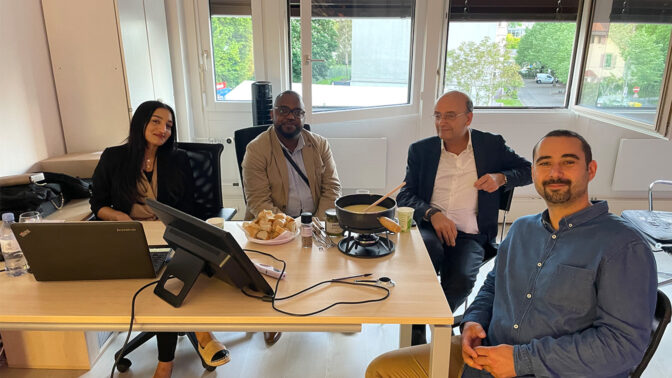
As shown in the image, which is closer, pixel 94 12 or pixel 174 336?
pixel 174 336

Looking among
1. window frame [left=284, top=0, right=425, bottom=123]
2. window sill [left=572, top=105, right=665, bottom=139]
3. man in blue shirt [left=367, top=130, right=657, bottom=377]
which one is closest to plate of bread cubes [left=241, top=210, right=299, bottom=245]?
man in blue shirt [left=367, top=130, right=657, bottom=377]

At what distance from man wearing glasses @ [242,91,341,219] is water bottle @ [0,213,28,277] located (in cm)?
110

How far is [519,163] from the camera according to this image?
7.45 ft

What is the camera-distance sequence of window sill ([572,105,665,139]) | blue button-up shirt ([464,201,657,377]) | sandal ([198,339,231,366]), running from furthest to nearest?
window sill ([572,105,665,139])
sandal ([198,339,231,366])
blue button-up shirt ([464,201,657,377])

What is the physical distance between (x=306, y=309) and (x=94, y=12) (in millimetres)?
2315

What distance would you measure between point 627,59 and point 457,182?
1984mm

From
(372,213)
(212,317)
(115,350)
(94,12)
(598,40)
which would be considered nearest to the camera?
(212,317)

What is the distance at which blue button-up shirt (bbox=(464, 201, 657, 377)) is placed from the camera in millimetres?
1071

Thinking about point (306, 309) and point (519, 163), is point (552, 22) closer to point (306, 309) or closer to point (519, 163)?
point (519, 163)

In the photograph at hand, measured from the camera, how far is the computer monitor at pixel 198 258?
1.17m

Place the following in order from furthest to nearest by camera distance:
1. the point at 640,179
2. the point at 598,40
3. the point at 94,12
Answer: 1. the point at 640,179
2. the point at 598,40
3. the point at 94,12

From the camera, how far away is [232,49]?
3455 millimetres

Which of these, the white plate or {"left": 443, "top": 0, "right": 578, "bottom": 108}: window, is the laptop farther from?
{"left": 443, "top": 0, "right": 578, "bottom": 108}: window

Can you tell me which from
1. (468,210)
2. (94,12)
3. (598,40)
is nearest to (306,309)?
(468,210)
